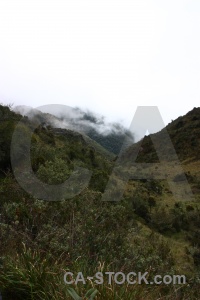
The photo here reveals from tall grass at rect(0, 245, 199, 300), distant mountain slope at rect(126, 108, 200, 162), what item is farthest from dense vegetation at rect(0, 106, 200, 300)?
distant mountain slope at rect(126, 108, 200, 162)

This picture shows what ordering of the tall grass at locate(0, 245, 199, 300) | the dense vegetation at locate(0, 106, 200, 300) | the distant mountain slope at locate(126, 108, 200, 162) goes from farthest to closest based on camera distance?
the distant mountain slope at locate(126, 108, 200, 162) → the dense vegetation at locate(0, 106, 200, 300) → the tall grass at locate(0, 245, 199, 300)

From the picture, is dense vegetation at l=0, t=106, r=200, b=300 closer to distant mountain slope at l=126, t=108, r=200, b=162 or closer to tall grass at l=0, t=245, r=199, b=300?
tall grass at l=0, t=245, r=199, b=300

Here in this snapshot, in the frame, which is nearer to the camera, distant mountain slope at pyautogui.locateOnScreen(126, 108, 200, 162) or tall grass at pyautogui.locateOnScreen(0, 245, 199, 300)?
tall grass at pyautogui.locateOnScreen(0, 245, 199, 300)

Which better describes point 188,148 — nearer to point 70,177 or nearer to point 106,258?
point 70,177

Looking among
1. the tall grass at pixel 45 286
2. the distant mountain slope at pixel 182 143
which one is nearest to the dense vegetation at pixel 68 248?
the tall grass at pixel 45 286

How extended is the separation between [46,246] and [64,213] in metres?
1.63

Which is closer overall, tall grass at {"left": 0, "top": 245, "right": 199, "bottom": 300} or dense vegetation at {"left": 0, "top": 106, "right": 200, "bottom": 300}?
tall grass at {"left": 0, "top": 245, "right": 199, "bottom": 300}

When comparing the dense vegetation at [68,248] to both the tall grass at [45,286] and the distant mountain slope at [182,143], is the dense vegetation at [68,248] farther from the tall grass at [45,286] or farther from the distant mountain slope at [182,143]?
the distant mountain slope at [182,143]

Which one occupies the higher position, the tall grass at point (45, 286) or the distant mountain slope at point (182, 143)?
the distant mountain slope at point (182, 143)

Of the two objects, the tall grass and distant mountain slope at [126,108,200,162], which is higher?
distant mountain slope at [126,108,200,162]

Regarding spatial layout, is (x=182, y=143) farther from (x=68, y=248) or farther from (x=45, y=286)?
(x=45, y=286)

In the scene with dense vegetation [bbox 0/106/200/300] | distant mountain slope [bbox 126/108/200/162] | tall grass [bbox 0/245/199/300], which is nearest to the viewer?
tall grass [bbox 0/245/199/300]

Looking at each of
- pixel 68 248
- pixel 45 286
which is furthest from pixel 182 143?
pixel 45 286

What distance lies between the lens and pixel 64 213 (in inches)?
273
